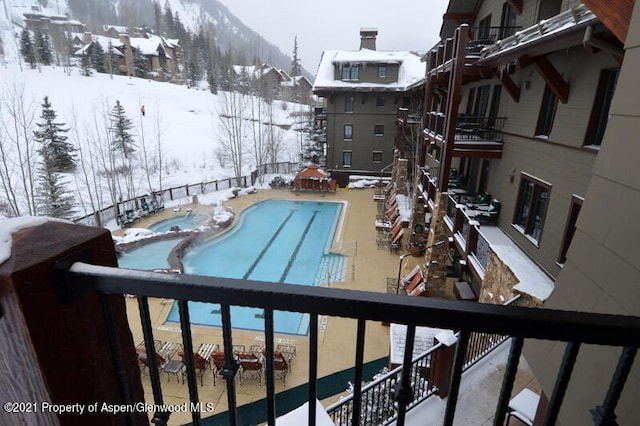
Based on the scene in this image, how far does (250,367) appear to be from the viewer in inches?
291

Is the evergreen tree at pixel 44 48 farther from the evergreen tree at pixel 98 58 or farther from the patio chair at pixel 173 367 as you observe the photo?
the patio chair at pixel 173 367

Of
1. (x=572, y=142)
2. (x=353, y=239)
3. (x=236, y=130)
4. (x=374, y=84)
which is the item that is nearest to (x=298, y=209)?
(x=353, y=239)

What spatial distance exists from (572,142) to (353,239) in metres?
9.91

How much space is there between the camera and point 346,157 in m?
26.1

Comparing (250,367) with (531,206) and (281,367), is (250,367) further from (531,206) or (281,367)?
(531,206)

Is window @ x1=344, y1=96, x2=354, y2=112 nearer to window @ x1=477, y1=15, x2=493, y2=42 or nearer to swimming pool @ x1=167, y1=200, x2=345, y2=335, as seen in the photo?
swimming pool @ x1=167, y1=200, x2=345, y2=335

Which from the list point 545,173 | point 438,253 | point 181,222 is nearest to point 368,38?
point 181,222

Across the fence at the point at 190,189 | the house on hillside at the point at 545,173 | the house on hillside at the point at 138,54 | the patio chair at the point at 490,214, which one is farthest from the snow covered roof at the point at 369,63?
the house on hillside at the point at 138,54

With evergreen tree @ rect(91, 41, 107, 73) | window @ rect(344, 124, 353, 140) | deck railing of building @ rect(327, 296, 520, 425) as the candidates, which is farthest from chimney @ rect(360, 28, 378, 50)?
evergreen tree @ rect(91, 41, 107, 73)

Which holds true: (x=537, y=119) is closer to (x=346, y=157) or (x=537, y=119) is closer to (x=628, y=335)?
(x=628, y=335)

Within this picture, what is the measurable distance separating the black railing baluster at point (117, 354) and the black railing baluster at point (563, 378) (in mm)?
1392

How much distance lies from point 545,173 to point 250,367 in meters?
7.62

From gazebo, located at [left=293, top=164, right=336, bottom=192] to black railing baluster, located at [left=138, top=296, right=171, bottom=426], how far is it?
21.8m

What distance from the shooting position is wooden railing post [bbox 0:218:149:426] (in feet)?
2.87
